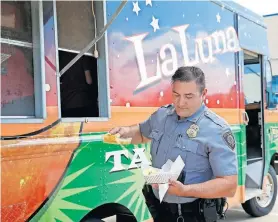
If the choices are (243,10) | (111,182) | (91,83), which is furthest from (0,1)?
(243,10)

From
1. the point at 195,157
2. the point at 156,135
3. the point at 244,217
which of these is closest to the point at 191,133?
the point at 195,157

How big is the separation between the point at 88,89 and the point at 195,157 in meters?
1.31

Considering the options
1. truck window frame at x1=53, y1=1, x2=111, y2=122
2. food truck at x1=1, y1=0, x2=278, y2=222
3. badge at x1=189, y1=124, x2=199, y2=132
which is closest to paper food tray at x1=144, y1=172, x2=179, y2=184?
badge at x1=189, y1=124, x2=199, y2=132

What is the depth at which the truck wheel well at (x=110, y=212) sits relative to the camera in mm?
3191

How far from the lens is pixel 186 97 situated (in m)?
2.32

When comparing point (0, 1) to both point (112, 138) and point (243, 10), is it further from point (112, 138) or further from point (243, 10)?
point (243, 10)

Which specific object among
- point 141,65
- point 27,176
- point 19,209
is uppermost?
point 141,65

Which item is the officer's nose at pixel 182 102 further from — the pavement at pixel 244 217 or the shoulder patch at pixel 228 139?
the pavement at pixel 244 217

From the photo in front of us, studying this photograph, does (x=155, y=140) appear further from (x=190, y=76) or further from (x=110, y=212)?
(x=110, y=212)

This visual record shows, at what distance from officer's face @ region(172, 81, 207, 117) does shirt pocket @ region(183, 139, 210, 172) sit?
0.56ft

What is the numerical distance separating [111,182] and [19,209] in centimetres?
81

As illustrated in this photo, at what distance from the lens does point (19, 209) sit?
2531 mm

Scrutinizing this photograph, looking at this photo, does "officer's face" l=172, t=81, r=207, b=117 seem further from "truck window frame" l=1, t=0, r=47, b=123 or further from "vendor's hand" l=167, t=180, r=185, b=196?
"truck window frame" l=1, t=0, r=47, b=123

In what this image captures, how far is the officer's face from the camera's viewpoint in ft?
7.55
